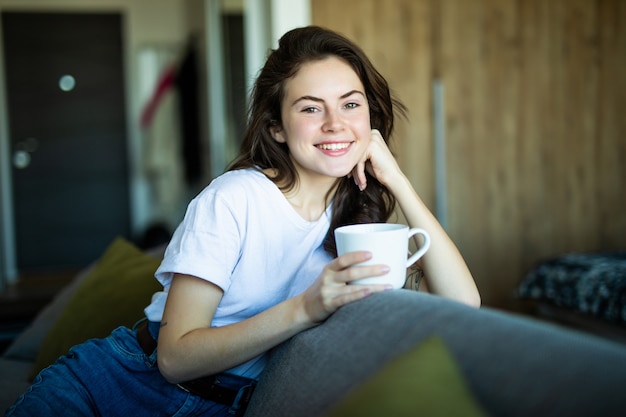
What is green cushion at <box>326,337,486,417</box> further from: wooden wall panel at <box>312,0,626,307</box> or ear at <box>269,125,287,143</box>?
wooden wall panel at <box>312,0,626,307</box>

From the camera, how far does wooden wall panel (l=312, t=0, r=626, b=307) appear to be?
13.0ft

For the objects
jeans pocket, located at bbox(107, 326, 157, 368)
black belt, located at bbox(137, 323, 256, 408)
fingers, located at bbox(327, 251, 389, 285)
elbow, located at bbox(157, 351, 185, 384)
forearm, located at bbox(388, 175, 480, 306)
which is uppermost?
fingers, located at bbox(327, 251, 389, 285)

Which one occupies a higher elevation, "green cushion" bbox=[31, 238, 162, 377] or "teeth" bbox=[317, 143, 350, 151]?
"teeth" bbox=[317, 143, 350, 151]

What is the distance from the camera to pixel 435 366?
651 mm

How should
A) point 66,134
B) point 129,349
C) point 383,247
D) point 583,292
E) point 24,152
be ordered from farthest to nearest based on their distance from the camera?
point 66,134, point 24,152, point 583,292, point 129,349, point 383,247

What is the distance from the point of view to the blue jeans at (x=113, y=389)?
1216mm

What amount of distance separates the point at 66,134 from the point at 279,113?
547 cm

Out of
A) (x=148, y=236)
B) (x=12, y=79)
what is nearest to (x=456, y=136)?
(x=148, y=236)

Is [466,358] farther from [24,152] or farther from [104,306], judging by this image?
[24,152]

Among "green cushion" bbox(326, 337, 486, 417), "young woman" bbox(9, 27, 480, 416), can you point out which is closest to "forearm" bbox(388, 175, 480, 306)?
"young woman" bbox(9, 27, 480, 416)

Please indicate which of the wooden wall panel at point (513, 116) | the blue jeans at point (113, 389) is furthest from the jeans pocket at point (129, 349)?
the wooden wall panel at point (513, 116)

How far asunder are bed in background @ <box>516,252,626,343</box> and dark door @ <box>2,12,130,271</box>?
14.4 feet

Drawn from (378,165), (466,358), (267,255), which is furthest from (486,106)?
(466,358)

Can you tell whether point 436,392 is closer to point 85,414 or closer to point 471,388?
point 471,388
